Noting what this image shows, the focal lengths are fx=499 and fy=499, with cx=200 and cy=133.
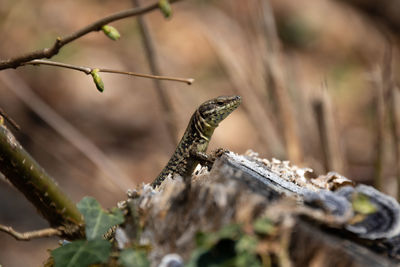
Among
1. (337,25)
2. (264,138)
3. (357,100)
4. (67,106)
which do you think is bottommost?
(264,138)

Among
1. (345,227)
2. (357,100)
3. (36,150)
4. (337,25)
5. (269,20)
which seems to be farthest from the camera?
(337,25)

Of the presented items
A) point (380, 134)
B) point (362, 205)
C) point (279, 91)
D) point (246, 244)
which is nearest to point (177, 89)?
point (279, 91)

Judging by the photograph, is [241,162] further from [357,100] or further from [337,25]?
[337,25]

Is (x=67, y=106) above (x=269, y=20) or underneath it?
above

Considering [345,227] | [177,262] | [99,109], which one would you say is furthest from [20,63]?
[99,109]

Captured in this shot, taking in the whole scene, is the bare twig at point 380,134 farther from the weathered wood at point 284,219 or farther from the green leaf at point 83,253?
the green leaf at point 83,253

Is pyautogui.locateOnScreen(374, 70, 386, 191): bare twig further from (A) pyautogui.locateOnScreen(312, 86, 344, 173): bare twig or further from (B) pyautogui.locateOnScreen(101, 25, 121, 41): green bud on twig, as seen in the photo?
(B) pyautogui.locateOnScreen(101, 25, 121, 41): green bud on twig

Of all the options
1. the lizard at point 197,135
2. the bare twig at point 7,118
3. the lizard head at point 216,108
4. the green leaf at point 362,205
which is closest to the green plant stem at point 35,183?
the bare twig at point 7,118
